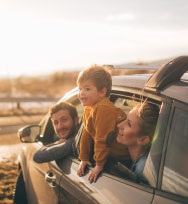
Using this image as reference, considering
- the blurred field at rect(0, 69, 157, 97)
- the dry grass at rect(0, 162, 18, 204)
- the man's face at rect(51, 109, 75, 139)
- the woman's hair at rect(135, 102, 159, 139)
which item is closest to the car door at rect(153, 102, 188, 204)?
the woman's hair at rect(135, 102, 159, 139)

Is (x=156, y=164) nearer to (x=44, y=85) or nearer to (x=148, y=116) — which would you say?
(x=148, y=116)

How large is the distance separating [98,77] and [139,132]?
73 cm

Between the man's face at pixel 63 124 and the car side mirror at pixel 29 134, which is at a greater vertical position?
the man's face at pixel 63 124

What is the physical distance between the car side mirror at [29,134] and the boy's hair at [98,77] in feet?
3.73

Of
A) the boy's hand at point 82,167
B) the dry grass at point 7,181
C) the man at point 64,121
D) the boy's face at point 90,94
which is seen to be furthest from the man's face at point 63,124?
the dry grass at point 7,181

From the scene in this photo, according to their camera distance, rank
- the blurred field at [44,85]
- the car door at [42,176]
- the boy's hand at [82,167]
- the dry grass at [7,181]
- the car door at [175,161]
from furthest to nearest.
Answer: the blurred field at [44,85] → the dry grass at [7,181] → the car door at [42,176] → the boy's hand at [82,167] → the car door at [175,161]

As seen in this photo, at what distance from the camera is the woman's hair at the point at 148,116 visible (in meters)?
1.90

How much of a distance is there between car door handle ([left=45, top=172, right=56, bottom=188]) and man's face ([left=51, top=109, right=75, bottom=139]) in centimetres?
47

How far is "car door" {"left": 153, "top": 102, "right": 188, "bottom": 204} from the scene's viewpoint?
1500mm

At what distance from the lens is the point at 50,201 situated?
8.64ft

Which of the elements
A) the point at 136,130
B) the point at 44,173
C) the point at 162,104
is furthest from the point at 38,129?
the point at 162,104

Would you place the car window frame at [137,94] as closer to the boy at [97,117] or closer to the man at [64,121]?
the boy at [97,117]

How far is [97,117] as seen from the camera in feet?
7.35

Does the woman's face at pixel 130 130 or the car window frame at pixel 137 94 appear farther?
the woman's face at pixel 130 130
